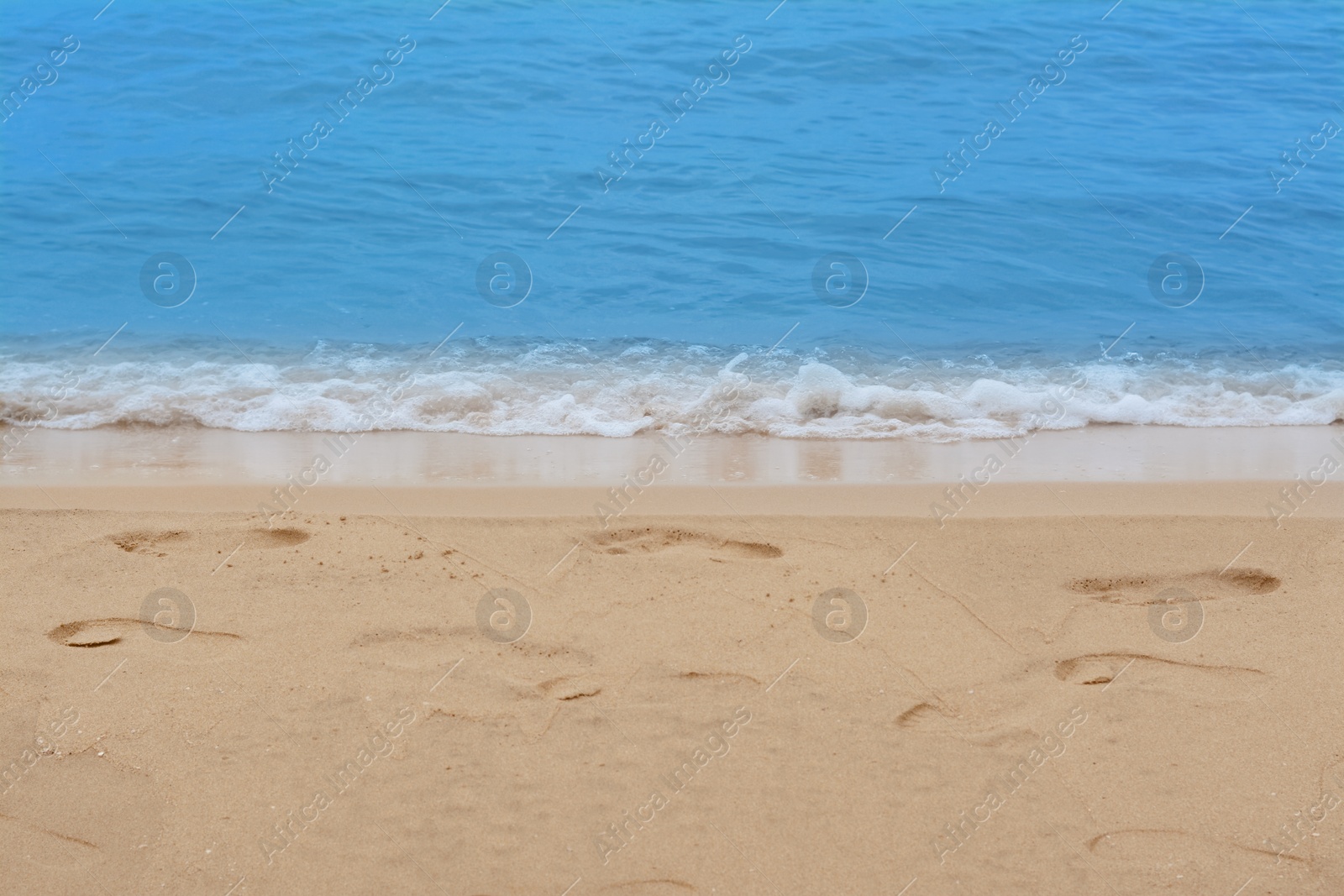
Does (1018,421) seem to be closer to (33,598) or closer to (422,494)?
(422,494)

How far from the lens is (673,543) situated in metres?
4.07

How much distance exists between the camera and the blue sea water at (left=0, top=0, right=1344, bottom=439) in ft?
21.1

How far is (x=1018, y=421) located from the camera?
5.94 m

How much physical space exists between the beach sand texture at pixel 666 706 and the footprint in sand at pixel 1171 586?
0.02m

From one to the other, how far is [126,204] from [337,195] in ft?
7.08

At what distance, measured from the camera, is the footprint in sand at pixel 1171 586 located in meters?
3.78

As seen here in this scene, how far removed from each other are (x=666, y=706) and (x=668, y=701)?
0.08 ft

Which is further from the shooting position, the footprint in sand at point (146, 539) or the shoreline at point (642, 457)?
the shoreline at point (642, 457)

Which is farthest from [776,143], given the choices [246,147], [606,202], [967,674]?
[967,674]

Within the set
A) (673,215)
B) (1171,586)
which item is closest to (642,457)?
(1171,586)

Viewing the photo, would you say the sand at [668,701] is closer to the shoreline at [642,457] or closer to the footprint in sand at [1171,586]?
the footprint in sand at [1171,586]

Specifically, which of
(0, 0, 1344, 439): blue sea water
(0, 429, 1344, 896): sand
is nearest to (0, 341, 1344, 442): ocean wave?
(0, 0, 1344, 439): blue sea water

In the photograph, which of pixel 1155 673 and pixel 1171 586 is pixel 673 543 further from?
pixel 1171 586

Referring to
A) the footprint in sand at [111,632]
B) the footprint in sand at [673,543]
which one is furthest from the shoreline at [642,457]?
the footprint in sand at [111,632]
